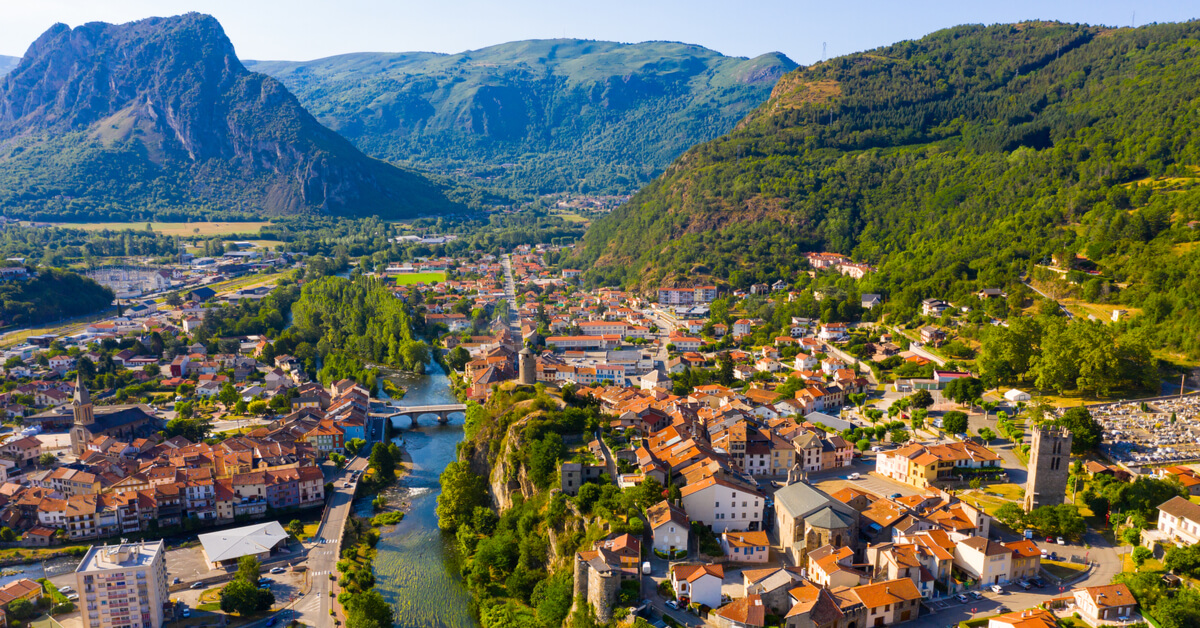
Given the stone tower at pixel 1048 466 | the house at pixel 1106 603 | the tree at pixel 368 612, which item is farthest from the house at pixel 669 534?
the stone tower at pixel 1048 466

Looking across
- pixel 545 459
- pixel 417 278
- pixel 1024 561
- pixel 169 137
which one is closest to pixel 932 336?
pixel 1024 561

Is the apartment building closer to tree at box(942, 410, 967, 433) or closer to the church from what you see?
the church

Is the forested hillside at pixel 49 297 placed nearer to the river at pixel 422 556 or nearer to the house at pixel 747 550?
the river at pixel 422 556

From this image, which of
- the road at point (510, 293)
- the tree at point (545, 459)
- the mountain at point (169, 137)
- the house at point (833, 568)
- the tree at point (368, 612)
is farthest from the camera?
the mountain at point (169, 137)

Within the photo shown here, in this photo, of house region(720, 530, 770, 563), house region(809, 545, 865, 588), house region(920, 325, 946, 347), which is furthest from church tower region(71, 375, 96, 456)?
house region(920, 325, 946, 347)

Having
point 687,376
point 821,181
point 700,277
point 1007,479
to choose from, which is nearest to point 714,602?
point 1007,479

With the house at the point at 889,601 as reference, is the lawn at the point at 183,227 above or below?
above

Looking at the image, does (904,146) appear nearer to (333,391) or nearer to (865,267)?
(865,267)
